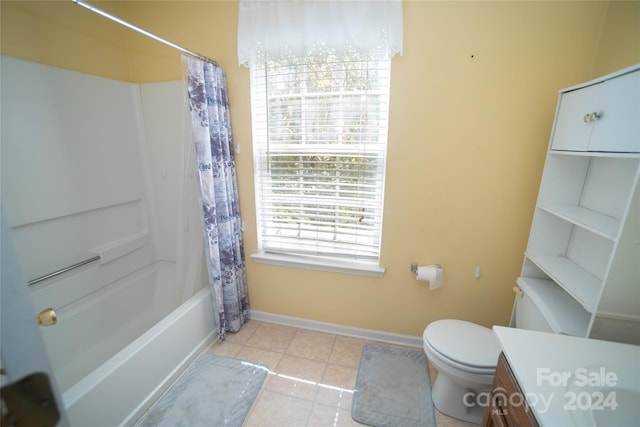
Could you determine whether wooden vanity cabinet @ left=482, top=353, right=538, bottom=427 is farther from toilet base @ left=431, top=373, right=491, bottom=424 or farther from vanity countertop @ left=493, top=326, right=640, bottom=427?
toilet base @ left=431, top=373, right=491, bottom=424

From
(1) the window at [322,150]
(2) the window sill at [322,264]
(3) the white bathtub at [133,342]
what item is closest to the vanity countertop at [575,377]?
(2) the window sill at [322,264]

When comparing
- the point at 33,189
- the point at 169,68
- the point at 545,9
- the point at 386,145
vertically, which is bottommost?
the point at 33,189

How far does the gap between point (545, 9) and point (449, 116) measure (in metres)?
0.64

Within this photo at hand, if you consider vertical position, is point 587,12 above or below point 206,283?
above

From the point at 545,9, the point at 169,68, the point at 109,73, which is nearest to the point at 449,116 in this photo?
the point at 545,9

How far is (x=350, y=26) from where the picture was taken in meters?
1.56

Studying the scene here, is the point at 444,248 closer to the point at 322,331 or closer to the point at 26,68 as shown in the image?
the point at 322,331

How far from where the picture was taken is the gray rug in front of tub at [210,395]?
144cm

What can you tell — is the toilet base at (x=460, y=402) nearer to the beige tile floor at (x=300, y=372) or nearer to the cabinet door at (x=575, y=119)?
the beige tile floor at (x=300, y=372)

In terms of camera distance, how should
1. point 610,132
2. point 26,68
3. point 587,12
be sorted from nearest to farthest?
point 610,132 < point 587,12 < point 26,68

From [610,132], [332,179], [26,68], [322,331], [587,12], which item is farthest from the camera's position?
[322,331]

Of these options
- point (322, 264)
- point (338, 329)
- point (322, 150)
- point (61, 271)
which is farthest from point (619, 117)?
point (61, 271)

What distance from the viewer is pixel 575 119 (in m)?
1.21

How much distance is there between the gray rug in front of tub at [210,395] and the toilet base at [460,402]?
42.1 inches
